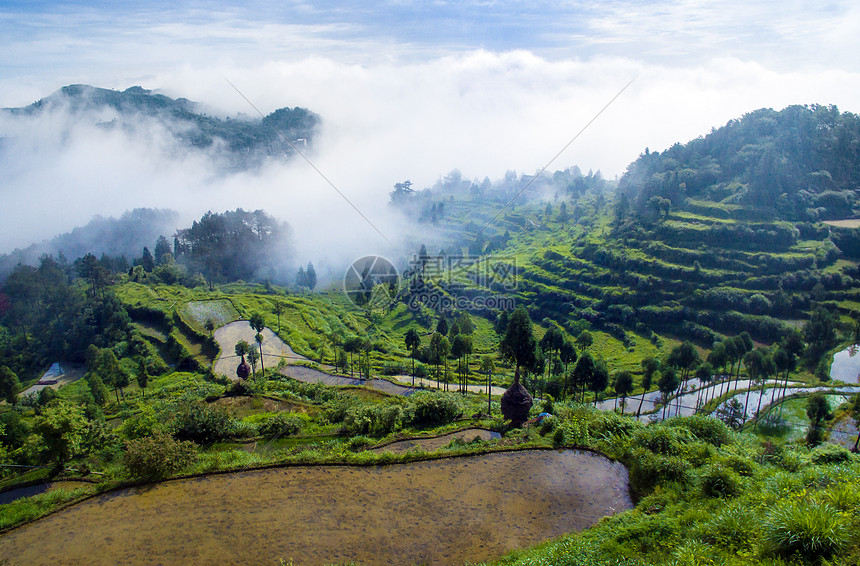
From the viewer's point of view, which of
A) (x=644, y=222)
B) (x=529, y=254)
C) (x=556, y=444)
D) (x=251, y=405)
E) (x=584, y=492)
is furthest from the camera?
(x=529, y=254)

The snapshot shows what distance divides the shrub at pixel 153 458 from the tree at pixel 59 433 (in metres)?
5.07

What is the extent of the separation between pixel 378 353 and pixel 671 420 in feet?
185

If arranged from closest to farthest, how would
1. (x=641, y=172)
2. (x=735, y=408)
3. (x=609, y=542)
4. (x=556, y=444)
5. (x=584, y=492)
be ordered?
1. (x=609, y=542)
2. (x=584, y=492)
3. (x=556, y=444)
4. (x=735, y=408)
5. (x=641, y=172)

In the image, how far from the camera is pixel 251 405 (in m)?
35.7

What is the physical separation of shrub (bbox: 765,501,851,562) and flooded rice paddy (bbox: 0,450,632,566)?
303 inches

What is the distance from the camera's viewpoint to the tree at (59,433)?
2292 centimetres

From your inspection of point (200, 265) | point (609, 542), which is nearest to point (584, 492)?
point (609, 542)

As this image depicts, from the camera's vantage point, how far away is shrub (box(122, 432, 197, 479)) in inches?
787

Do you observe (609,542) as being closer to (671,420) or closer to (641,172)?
(671,420)

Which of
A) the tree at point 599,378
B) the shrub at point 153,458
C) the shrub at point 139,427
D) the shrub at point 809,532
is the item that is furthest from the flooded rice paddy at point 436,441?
the tree at point 599,378

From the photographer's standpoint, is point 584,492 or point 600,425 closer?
point 584,492

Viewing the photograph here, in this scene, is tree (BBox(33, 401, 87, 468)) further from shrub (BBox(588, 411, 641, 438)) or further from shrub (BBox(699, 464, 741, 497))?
shrub (BBox(699, 464, 741, 497))

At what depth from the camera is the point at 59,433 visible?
23.1 metres

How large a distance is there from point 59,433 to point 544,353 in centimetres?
5279
